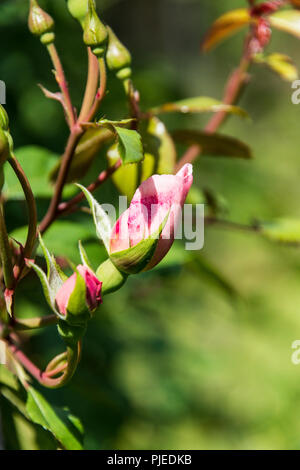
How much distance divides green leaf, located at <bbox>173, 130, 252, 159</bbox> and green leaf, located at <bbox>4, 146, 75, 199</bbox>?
0.16m

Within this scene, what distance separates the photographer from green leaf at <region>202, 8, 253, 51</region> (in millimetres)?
733

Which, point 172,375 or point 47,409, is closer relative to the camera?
point 47,409

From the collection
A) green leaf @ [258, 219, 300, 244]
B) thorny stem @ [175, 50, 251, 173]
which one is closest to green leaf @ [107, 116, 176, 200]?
thorny stem @ [175, 50, 251, 173]

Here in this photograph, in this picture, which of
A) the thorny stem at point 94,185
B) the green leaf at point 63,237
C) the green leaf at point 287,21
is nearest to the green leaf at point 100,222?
the thorny stem at point 94,185

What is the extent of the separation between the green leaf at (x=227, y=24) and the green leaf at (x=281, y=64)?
0.15 feet

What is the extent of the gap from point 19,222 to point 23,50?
375mm

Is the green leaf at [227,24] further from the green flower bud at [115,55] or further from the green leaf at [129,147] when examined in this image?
the green leaf at [129,147]

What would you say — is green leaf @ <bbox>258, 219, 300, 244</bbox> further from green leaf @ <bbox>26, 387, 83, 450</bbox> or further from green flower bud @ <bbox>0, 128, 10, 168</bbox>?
green flower bud @ <bbox>0, 128, 10, 168</bbox>

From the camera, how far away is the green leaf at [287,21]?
677 mm

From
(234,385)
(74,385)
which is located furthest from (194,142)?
(234,385)

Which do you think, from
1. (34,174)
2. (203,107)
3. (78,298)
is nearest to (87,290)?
(78,298)

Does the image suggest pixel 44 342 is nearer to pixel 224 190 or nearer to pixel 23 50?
pixel 23 50

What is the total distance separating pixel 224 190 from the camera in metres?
2.05

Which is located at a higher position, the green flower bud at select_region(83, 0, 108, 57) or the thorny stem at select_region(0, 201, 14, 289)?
the green flower bud at select_region(83, 0, 108, 57)
